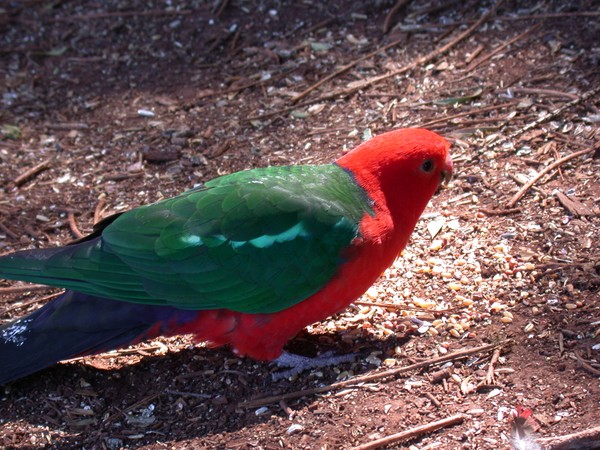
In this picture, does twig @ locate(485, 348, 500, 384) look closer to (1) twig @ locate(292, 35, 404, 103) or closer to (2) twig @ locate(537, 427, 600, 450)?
(2) twig @ locate(537, 427, 600, 450)

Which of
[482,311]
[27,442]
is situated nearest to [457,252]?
[482,311]

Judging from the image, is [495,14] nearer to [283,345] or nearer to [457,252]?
[457,252]

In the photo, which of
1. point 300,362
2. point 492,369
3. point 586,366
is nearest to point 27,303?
point 300,362

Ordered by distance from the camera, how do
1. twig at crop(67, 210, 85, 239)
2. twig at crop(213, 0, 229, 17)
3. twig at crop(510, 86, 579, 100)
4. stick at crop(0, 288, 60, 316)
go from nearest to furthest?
stick at crop(0, 288, 60, 316), twig at crop(67, 210, 85, 239), twig at crop(510, 86, 579, 100), twig at crop(213, 0, 229, 17)

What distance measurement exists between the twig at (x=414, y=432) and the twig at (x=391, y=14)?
381 centimetres

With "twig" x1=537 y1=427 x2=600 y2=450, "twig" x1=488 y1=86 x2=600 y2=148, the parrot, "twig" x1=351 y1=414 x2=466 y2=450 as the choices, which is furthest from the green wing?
"twig" x1=488 y1=86 x2=600 y2=148

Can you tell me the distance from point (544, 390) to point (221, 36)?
14.3 feet

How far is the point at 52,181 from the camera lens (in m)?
5.49

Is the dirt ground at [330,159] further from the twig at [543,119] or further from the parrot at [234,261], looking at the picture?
the parrot at [234,261]

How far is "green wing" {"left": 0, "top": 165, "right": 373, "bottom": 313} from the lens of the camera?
12.0ft

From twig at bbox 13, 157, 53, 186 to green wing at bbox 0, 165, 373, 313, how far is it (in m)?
1.83

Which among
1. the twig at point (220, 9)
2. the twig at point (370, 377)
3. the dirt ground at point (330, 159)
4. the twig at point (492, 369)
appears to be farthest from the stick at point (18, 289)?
the twig at point (220, 9)

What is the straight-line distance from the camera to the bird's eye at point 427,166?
12.6 feet

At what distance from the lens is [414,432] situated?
10.9 feet
